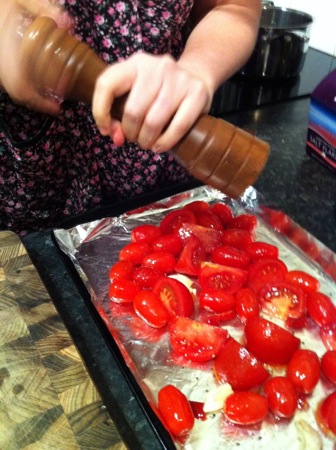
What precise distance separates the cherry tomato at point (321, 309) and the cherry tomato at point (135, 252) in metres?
0.29

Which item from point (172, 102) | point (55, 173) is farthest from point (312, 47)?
point (172, 102)

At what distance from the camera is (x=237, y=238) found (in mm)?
899

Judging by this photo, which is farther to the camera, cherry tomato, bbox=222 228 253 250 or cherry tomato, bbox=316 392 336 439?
cherry tomato, bbox=222 228 253 250

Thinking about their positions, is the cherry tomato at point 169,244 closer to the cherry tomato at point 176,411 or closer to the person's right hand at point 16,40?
the cherry tomato at point 176,411

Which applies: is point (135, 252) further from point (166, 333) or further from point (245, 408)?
point (245, 408)

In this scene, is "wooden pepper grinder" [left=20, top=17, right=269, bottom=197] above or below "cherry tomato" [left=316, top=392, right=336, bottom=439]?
above

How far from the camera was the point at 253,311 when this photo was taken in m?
0.77

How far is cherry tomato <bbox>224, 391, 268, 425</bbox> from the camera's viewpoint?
2.09 ft

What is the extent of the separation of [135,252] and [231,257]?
0.56ft

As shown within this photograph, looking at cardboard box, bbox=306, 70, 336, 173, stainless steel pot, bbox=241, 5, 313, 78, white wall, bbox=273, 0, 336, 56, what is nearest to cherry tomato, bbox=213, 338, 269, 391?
cardboard box, bbox=306, 70, 336, 173

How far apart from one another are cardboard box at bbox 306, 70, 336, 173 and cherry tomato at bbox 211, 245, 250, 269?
38 cm

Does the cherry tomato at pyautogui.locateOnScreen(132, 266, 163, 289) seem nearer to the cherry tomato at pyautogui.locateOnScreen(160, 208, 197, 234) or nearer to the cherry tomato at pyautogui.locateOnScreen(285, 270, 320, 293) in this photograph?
the cherry tomato at pyautogui.locateOnScreen(160, 208, 197, 234)

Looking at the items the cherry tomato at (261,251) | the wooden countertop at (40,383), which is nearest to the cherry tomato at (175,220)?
the cherry tomato at (261,251)

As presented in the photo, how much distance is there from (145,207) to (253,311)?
1.07 ft
